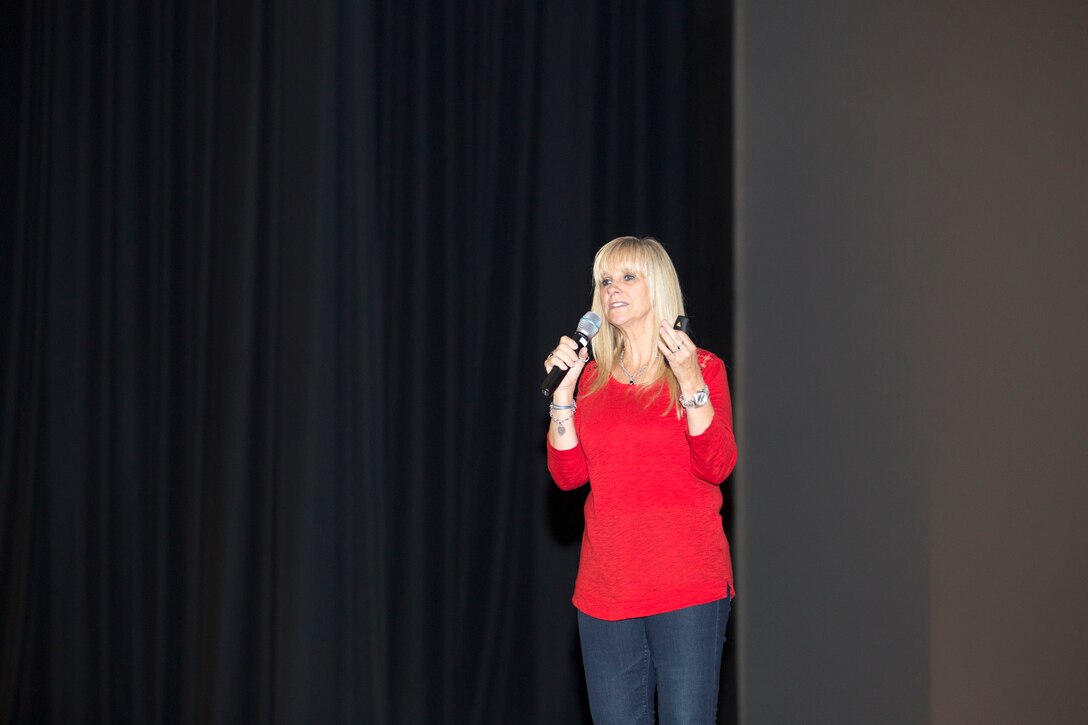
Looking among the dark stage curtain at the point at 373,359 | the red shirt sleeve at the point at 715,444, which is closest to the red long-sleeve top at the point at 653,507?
the red shirt sleeve at the point at 715,444

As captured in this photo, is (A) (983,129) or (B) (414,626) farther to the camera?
(B) (414,626)

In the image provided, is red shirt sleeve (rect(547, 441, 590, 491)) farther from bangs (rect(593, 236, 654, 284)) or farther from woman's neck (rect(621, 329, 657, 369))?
bangs (rect(593, 236, 654, 284))

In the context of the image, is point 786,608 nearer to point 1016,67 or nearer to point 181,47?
point 1016,67

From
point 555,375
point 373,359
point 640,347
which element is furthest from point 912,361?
point 373,359

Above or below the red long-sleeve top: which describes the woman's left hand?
above

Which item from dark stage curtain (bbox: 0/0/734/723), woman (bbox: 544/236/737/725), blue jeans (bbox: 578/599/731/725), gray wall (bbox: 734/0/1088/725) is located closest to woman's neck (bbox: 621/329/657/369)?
woman (bbox: 544/236/737/725)

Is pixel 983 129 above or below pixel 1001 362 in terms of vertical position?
above

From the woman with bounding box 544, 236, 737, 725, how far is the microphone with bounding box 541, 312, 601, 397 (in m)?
0.02

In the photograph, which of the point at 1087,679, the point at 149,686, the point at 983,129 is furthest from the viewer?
the point at 149,686

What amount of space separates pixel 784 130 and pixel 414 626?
71.4 inches

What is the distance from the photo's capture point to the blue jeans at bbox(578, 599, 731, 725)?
1760mm

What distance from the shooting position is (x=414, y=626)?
117 inches

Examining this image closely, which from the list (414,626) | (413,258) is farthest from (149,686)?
(413,258)

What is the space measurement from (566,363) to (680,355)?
220 millimetres
